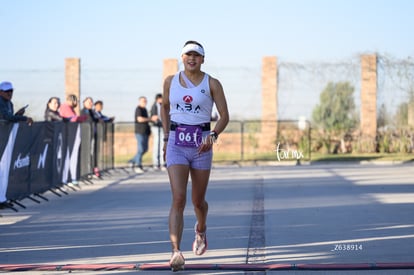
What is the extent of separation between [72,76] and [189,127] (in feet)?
74.8

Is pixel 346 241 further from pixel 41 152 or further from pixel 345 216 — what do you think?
pixel 41 152

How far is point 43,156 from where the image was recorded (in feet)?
51.0

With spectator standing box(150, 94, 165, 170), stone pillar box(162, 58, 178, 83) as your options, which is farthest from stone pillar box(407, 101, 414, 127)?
spectator standing box(150, 94, 165, 170)

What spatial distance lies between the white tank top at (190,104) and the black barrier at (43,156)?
4693mm

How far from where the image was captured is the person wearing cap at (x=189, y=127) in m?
8.84

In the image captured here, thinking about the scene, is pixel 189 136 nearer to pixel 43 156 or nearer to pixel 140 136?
pixel 43 156

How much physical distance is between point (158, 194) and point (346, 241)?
7.09 meters

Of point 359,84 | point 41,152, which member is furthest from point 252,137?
point 41,152

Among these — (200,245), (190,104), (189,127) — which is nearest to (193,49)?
(190,104)

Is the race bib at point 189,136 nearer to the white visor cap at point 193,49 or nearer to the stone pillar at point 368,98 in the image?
the white visor cap at point 193,49

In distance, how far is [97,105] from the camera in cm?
2325

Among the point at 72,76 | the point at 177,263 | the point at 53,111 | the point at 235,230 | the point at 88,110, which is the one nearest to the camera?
the point at 177,263

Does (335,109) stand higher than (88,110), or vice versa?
(335,109)

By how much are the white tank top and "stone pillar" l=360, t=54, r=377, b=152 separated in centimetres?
2158
